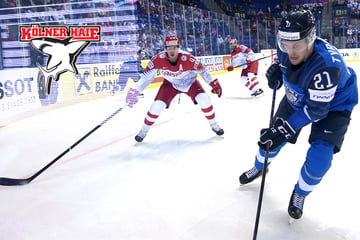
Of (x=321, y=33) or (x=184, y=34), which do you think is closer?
(x=184, y=34)

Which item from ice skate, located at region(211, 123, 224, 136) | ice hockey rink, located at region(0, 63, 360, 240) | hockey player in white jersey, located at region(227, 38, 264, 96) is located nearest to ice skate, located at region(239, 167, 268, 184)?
ice hockey rink, located at region(0, 63, 360, 240)

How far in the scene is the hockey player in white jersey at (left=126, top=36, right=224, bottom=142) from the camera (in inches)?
138

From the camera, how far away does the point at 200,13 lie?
34.5 ft

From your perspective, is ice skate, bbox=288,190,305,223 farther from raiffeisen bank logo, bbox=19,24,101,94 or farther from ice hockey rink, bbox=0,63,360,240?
raiffeisen bank logo, bbox=19,24,101,94

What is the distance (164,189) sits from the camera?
2.36 metres

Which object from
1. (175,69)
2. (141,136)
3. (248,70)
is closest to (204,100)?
(175,69)

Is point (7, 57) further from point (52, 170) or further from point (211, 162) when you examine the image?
point (211, 162)

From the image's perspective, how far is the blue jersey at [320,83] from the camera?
1.57 metres

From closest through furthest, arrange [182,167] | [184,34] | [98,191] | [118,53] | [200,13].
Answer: [98,191] → [182,167] → [118,53] → [184,34] → [200,13]

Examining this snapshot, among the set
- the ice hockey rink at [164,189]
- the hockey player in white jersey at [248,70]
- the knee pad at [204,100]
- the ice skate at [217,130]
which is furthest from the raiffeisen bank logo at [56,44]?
the ice skate at [217,130]

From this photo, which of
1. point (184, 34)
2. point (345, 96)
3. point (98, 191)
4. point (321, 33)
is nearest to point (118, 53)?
point (184, 34)

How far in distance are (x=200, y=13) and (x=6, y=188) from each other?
29.4ft

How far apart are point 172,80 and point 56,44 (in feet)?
8.57

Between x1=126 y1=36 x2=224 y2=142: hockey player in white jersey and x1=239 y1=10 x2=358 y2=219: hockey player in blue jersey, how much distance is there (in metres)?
1.64
